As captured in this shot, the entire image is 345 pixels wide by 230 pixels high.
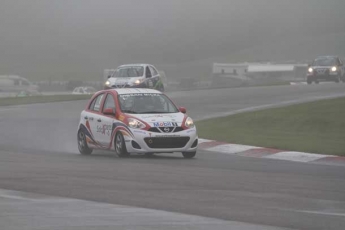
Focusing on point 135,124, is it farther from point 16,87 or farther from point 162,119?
point 16,87

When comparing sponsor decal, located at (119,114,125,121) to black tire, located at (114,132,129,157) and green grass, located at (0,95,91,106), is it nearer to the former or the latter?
black tire, located at (114,132,129,157)

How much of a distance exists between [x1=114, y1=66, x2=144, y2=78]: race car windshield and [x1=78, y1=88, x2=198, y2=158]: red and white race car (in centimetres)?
1797

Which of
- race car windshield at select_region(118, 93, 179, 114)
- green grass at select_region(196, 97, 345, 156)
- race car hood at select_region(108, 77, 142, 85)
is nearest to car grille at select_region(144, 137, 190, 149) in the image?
race car windshield at select_region(118, 93, 179, 114)

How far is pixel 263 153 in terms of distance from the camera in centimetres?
1808

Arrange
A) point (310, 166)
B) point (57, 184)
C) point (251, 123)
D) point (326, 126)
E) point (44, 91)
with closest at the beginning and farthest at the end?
point (57, 184), point (310, 166), point (326, 126), point (251, 123), point (44, 91)

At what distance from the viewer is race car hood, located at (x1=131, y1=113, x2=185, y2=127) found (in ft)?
55.5

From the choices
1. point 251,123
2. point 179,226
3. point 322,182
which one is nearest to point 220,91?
point 251,123

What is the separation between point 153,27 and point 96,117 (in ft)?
159

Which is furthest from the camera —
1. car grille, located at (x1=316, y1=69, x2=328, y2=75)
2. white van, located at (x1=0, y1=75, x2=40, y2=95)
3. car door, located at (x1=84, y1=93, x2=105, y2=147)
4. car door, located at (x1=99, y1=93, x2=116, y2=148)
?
white van, located at (x1=0, y1=75, x2=40, y2=95)

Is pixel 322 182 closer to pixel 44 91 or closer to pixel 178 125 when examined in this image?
pixel 178 125

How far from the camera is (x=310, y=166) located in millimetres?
15570

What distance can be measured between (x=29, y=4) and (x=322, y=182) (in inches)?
2208

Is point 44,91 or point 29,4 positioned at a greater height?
point 29,4

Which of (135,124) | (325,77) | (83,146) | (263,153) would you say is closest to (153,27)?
(325,77)
